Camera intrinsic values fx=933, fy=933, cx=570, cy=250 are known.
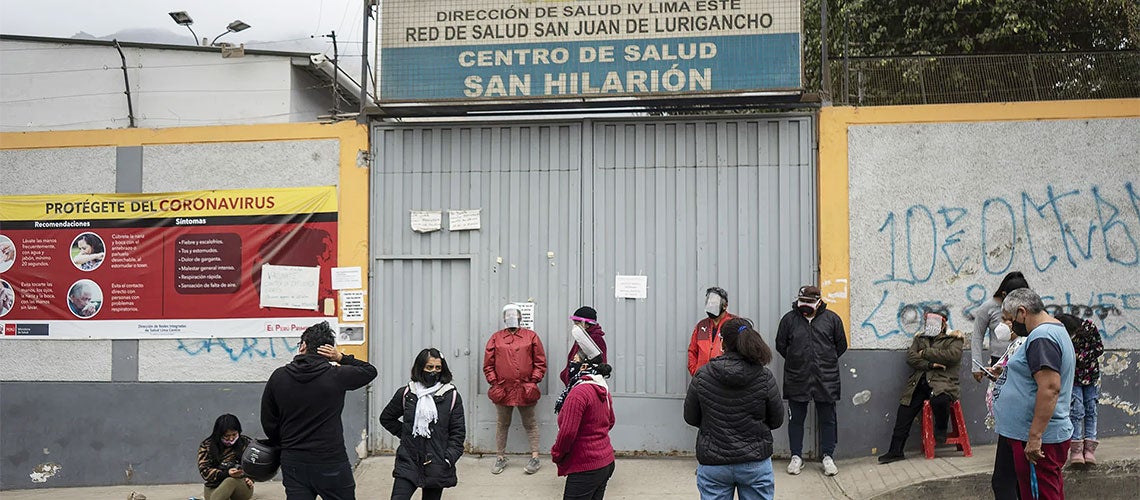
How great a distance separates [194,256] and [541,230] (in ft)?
11.8

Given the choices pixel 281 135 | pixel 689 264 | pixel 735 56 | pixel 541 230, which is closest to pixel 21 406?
pixel 281 135

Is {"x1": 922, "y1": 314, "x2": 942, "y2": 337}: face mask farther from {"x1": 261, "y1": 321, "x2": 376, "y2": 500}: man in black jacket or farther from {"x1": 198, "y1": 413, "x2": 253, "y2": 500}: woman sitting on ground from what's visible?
{"x1": 198, "y1": 413, "x2": 253, "y2": 500}: woman sitting on ground

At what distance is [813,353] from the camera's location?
805cm

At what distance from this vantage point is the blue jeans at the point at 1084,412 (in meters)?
7.04

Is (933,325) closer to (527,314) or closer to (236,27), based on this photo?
(527,314)

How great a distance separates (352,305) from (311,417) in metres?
3.42

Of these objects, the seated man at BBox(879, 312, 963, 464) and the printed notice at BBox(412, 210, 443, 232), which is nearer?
the seated man at BBox(879, 312, 963, 464)

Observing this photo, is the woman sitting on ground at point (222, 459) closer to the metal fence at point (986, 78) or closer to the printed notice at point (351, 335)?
the printed notice at point (351, 335)

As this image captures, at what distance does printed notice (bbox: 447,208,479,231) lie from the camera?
30.0 ft

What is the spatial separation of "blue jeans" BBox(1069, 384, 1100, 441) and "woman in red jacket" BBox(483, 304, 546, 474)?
4.37 m

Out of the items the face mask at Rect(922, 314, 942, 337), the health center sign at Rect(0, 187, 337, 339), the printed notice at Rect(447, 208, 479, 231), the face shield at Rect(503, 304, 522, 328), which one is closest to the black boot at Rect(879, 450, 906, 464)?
the face mask at Rect(922, 314, 942, 337)

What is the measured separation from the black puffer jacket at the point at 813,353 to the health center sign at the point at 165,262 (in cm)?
447

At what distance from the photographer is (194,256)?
9.52 meters

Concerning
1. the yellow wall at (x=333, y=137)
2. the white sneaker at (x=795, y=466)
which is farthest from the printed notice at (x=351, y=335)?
the white sneaker at (x=795, y=466)
